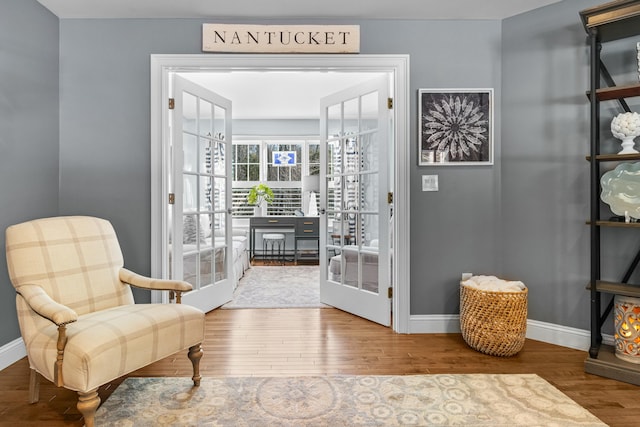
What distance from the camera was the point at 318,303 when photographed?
362cm

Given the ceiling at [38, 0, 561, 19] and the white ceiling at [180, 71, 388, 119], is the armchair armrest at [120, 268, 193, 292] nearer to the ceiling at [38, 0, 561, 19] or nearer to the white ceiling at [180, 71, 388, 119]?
the ceiling at [38, 0, 561, 19]

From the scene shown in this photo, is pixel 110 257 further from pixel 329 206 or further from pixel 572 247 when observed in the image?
pixel 572 247

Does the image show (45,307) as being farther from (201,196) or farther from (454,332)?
(454,332)

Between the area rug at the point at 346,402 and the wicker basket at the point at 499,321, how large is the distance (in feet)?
0.88

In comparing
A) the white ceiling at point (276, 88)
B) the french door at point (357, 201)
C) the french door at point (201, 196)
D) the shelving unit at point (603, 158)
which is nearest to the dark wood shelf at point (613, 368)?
the shelving unit at point (603, 158)

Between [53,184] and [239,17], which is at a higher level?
[239,17]

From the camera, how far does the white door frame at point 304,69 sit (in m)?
2.75

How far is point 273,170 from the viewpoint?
6.66 metres

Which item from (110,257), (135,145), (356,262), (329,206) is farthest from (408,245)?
(135,145)

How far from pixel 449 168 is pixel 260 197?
4.32 m

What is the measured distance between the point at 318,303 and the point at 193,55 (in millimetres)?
2494

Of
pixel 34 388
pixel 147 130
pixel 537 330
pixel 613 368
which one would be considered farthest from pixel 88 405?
pixel 537 330

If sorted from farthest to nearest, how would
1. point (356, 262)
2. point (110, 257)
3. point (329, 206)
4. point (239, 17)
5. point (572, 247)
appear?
point (329, 206), point (356, 262), point (239, 17), point (572, 247), point (110, 257)

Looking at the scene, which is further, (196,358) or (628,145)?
(628,145)
